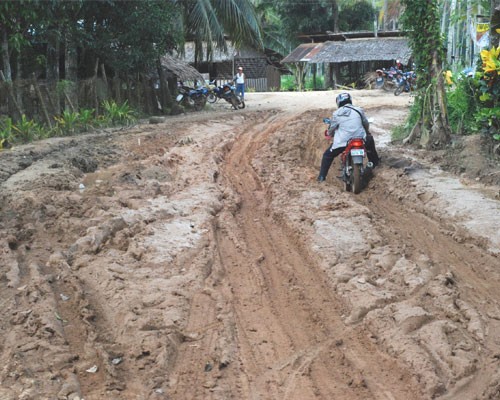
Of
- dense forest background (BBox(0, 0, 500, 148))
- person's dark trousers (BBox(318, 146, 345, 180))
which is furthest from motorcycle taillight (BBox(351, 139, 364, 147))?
dense forest background (BBox(0, 0, 500, 148))

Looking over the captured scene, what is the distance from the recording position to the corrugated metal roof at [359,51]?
3562 centimetres

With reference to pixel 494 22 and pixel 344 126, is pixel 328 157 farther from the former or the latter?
pixel 494 22

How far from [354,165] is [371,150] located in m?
1.33

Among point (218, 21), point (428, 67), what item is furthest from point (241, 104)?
point (428, 67)

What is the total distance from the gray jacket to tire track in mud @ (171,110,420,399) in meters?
2.58

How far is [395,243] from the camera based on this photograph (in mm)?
6516

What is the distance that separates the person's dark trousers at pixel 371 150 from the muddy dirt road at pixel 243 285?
0.39 meters

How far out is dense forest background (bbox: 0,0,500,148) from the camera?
1364 centimetres

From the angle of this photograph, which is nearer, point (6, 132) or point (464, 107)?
point (464, 107)

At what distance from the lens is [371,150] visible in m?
10.1

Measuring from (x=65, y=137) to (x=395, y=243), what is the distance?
9.89m

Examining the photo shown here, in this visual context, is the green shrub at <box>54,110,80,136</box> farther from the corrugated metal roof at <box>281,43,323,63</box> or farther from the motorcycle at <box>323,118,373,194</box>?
the corrugated metal roof at <box>281,43,323,63</box>

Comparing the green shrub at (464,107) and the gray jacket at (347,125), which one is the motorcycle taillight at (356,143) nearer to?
the gray jacket at (347,125)

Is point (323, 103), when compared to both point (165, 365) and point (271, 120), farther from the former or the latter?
point (165, 365)
